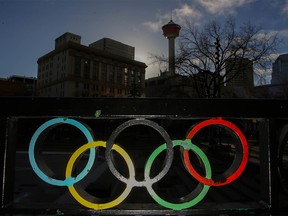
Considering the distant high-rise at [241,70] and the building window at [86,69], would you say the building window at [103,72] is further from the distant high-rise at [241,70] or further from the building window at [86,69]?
the distant high-rise at [241,70]

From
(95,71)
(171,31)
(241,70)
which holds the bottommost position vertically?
(241,70)

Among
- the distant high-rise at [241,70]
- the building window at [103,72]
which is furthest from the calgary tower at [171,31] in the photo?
the distant high-rise at [241,70]

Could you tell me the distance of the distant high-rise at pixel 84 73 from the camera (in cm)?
11288

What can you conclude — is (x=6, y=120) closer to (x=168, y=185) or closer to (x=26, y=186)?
(x=26, y=186)

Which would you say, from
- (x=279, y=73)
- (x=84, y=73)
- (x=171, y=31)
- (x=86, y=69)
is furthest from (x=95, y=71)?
(x=279, y=73)

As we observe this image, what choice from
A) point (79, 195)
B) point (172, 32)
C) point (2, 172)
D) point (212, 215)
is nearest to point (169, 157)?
point (212, 215)

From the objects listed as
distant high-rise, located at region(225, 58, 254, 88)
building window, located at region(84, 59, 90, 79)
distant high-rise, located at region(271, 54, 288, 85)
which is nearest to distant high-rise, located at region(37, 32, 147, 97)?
building window, located at region(84, 59, 90, 79)

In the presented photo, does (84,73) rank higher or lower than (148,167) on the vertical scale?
higher

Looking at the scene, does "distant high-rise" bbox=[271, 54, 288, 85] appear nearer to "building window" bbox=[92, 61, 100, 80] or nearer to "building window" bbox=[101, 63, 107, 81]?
"building window" bbox=[92, 61, 100, 80]

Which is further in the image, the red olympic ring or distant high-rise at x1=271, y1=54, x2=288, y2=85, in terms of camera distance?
distant high-rise at x1=271, y1=54, x2=288, y2=85

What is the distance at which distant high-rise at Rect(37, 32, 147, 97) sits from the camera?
11288cm

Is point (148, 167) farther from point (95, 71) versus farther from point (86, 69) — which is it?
point (95, 71)

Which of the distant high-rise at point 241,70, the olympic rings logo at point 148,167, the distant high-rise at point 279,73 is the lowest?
the olympic rings logo at point 148,167

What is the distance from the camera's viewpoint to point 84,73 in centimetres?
11806
